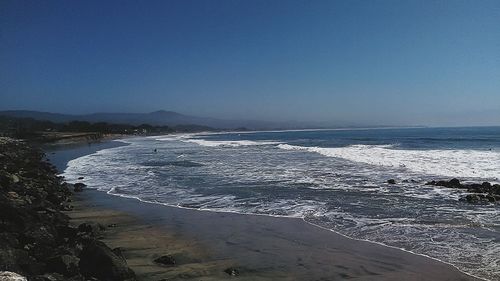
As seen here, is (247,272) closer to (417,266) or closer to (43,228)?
(417,266)

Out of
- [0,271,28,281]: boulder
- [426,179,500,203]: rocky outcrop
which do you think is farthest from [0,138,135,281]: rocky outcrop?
[426,179,500,203]: rocky outcrop

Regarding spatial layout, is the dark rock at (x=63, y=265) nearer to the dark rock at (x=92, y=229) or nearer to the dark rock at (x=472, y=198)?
the dark rock at (x=92, y=229)

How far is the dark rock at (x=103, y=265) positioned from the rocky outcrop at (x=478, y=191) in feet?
41.9

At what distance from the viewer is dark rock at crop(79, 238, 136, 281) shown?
7.07m

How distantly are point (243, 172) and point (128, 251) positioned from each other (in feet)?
52.2

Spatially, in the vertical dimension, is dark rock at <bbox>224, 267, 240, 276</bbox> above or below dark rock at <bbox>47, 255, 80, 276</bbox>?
below

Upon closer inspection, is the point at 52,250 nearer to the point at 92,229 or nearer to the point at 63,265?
the point at 63,265

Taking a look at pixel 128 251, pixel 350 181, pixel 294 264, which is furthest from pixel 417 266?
pixel 350 181

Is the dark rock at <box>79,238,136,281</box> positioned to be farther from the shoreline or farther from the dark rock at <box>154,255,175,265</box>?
the shoreline

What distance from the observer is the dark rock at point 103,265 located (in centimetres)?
707

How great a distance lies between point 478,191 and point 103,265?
15.1 meters

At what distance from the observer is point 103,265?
7129 mm

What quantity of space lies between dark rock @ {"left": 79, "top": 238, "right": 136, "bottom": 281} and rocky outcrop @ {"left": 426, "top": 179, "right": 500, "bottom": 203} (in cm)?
1276

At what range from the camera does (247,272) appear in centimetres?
815
